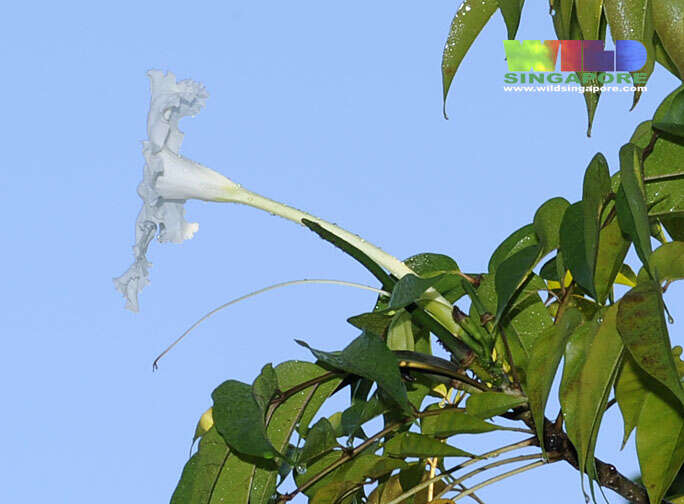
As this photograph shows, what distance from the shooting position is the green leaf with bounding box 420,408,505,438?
Result: 14.0 inches

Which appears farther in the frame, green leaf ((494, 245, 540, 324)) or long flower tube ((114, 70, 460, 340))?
long flower tube ((114, 70, 460, 340))

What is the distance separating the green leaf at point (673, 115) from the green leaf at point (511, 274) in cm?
7

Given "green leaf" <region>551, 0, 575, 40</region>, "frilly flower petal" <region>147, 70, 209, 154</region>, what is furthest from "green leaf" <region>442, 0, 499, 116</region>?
"frilly flower petal" <region>147, 70, 209, 154</region>

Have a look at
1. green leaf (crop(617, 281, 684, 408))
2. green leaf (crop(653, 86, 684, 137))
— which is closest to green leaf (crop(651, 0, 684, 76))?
green leaf (crop(653, 86, 684, 137))

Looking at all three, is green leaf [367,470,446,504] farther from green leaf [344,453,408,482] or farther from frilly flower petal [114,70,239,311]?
frilly flower petal [114,70,239,311]

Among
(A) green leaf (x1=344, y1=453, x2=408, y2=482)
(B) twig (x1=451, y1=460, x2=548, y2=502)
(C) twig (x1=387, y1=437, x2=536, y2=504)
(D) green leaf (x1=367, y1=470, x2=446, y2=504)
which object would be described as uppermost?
(D) green leaf (x1=367, y1=470, x2=446, y2=504)

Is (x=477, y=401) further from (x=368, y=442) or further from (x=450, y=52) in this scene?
(x=450, y=52)

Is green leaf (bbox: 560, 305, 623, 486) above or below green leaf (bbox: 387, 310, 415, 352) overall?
below

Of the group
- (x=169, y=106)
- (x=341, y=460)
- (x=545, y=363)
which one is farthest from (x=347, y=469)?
(x=169, y=106)

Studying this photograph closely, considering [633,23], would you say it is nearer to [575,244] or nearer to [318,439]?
[575,244]

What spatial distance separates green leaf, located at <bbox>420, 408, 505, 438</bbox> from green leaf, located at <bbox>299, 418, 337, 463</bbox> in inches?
1.6

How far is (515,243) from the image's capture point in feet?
1.30

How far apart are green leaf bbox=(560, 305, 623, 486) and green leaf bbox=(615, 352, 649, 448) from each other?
0.12 ft

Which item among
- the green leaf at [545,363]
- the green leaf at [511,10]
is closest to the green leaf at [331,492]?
the green leaf at [545,363]
